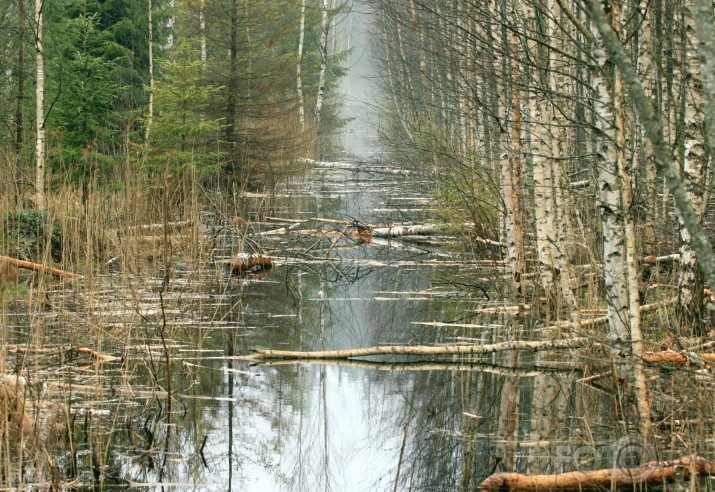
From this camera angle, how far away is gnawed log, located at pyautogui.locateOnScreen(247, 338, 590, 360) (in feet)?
Result: 24.4

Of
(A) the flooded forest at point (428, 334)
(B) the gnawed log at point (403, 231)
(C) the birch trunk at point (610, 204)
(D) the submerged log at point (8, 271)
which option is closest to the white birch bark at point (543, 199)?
(A) the flooded forest at point (428, 334)

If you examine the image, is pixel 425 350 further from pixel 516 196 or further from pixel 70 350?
pixel 516 196

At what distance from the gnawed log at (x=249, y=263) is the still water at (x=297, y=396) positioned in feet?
3.07

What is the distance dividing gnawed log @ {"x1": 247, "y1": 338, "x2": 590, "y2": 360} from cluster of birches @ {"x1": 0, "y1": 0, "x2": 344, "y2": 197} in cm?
709

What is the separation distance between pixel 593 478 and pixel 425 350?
9.89ft

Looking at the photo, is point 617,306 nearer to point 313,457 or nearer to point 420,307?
point 313,457

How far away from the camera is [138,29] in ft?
69.9

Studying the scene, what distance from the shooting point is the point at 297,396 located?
6848mm

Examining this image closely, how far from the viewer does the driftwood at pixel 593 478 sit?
180 inches

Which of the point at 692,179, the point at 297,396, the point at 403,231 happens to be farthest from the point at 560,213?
the point at 403,231

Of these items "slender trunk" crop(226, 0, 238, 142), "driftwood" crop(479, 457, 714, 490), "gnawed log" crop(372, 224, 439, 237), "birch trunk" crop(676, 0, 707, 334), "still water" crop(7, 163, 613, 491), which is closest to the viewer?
"driftwood" crop(479, 457, 714, 490)

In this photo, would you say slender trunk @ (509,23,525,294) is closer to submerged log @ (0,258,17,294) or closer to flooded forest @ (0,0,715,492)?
flooded forest @ (0,0,715,492)

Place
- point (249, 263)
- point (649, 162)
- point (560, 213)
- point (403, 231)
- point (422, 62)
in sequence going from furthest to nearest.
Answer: point (422, 62) → point (403, 231) → point (249, 263) → point (649, 162) → point (560, 213)

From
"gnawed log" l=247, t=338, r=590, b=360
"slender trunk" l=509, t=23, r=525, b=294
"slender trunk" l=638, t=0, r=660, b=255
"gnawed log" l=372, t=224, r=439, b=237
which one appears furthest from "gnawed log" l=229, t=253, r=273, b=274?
"slender trunk" l=638, t=0, r=660, b=255
